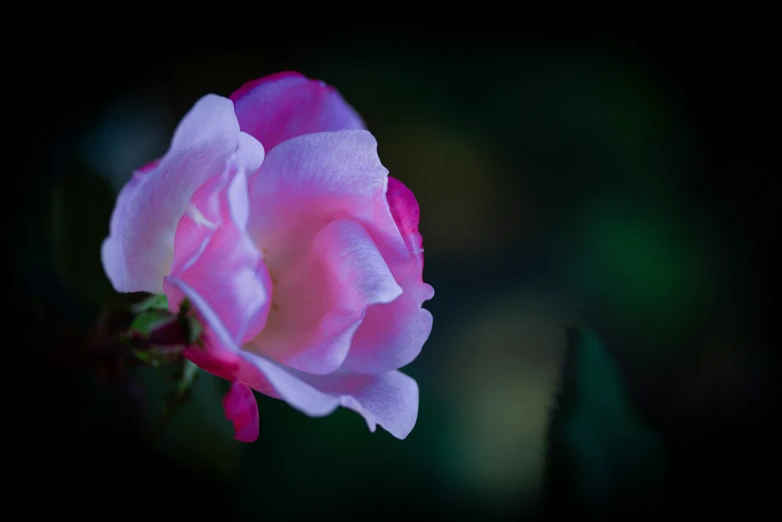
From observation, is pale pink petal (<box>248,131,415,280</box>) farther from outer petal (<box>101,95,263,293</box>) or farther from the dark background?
the dark background

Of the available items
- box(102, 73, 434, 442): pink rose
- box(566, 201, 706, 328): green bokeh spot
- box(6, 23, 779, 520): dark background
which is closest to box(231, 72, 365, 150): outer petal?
box(102, 73, 434, 442): pink rose

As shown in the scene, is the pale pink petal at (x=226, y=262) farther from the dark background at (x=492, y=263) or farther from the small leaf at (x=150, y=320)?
the dark background at (x=492, y=263)

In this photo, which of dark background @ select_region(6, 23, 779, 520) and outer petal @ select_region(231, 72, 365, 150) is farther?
dark background @ select_region(6, 23, 779, 520)

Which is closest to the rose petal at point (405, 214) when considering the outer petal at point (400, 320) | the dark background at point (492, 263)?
the outer petal at point (400, 320)

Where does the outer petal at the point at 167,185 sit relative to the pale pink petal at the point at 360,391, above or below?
above

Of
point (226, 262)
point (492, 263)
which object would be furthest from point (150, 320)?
point (492, 263)

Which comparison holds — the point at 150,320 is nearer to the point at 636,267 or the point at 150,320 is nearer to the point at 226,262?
the point at 226,262
